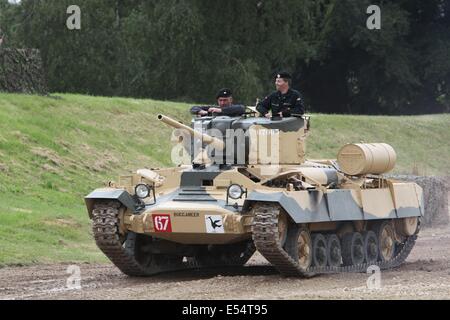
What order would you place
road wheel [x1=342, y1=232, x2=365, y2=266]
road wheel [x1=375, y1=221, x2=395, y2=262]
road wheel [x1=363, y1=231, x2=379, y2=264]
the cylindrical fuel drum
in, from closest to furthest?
road wheel [x1=342, y1=232, x2=365, y2=266] < the cylindrical fuel drum < road wheel [x1=363, y1=231, x2=379, y2=264] < road wheel [x1=375, y1=221, x2=395, y2=262]

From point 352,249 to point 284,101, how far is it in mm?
2775

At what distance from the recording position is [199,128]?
21.5 m

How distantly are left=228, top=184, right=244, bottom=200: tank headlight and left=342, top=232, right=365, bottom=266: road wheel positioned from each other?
2941 millimetres

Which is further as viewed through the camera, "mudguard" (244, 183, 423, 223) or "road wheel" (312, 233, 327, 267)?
"road wheel" (312, 233, 327, 267)

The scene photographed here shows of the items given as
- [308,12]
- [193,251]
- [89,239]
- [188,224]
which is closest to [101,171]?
[89,239]

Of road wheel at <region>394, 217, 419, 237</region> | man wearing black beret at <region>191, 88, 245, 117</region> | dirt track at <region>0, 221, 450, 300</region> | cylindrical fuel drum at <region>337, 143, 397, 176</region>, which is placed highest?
man wearing black beret at <region>191, 88, 245, 117</region>

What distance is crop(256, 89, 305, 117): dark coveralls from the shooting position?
21531 millimetres

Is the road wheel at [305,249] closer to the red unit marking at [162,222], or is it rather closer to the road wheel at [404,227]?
the red unit marking at [162,222]

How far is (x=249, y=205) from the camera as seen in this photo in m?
19.4

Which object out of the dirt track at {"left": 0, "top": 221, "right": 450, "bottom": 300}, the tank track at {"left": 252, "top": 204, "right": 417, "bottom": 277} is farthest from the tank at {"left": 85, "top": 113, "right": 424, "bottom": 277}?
the dirt track at {"left": 0, "top": 221, "right": 450, "bottom": 300}

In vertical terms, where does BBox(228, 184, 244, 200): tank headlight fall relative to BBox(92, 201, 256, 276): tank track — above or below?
above

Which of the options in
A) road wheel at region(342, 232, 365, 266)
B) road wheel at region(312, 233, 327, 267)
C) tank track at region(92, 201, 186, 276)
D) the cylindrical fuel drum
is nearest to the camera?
tank track at region(92, 201, 186, 276)

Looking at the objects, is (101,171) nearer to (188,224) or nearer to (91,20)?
(188,224)

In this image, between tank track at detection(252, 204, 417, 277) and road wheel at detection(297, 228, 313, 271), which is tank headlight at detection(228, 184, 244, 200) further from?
road wheel at detection(297, 228, 313, 271)
